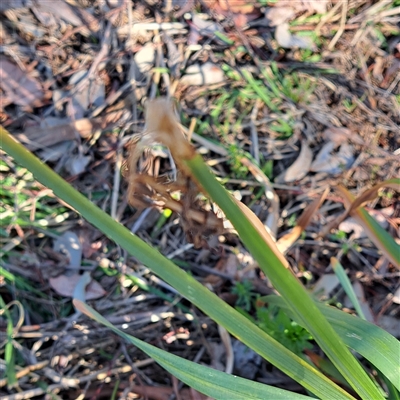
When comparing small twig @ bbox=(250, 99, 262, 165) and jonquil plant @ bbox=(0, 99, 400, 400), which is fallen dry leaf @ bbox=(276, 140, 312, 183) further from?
jonquil plant @ bbox=(0, 99, 400, 400)

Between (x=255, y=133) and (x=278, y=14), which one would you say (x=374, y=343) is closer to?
(x=255, y=133)

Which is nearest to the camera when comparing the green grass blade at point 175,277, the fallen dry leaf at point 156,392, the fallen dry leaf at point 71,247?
the green grass blade at point 175,277

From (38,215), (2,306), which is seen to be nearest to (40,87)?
(38,215)

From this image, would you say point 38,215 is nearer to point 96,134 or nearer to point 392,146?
point 96,134

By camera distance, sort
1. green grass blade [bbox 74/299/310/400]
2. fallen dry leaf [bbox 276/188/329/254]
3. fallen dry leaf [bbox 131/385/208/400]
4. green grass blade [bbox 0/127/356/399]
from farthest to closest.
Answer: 1. fallen dry leaf [bbox 131/385/208/400]
2. fallen dry leaf [bbox 276/188/329/254]
3. green grass blade [bbox 74/299/310/400]
4. green grass blade [bbox 0/127/356/399]

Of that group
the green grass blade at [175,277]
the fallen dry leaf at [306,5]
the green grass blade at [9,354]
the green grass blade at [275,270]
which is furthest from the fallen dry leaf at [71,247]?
the fallen dry leaf at [306,5]

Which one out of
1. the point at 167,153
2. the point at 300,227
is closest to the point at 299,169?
the point at 300,227

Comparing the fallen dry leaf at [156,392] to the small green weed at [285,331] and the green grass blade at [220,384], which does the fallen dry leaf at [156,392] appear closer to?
the small green weed at [285,331]

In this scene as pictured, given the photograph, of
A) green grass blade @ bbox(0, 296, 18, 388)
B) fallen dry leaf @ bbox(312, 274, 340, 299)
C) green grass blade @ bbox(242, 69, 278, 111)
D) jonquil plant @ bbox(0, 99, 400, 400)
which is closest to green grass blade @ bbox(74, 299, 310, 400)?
jonquil plant @ bbox(0, 99, 400, 400)
